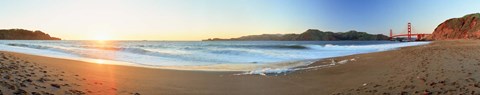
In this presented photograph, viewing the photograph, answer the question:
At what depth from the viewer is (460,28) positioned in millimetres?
106375

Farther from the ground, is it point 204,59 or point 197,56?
point 197,56

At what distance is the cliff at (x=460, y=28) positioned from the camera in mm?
91438

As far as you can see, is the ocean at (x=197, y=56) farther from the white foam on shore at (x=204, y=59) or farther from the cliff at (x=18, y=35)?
the cliff at (x=18, y=35)

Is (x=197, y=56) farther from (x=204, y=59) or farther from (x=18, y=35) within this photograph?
(x=18, y=35)

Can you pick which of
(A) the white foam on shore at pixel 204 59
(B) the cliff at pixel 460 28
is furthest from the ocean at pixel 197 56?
(B) the cliff at pixel 460 28

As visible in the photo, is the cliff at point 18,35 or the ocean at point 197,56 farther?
the cliff at point 18,35

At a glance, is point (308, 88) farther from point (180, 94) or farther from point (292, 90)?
point (180, 94)

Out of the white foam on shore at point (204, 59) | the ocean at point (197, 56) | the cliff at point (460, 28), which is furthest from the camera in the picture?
the cliff at point (460, 28)

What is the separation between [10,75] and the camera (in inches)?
320

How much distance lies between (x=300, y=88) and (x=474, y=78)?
355cm

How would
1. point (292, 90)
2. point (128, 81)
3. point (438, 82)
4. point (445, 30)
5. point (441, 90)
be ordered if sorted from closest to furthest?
point (441, 90), point (438, 82), point (292, 90), point (128, 81), point (445, 30)

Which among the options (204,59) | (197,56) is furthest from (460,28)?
(204,59)

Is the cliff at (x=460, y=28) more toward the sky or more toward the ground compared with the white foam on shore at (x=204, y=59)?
more toward the sky

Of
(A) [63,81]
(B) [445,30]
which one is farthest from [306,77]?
(B) [445,30]
